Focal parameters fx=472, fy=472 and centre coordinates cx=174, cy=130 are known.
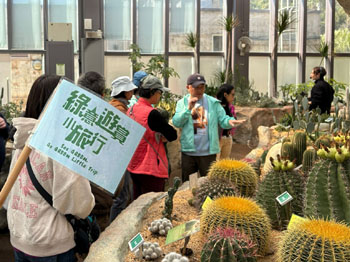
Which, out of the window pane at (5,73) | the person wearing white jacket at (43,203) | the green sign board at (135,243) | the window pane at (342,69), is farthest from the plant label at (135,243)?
the window pane at (342,69)

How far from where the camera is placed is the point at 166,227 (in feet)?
9.45

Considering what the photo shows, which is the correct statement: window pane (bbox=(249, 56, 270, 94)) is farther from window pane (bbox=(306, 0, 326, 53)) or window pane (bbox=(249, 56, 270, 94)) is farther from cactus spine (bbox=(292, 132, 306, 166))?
cactus spine (bbox=(292, 132, 306, 166))

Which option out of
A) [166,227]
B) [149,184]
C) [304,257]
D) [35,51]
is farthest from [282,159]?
[35,51]

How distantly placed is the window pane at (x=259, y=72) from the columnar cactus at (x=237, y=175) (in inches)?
370

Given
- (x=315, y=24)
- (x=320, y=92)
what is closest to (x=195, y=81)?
(x=320, y=92)

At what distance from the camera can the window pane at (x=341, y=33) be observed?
13.4 metres

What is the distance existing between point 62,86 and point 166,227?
4.24ft

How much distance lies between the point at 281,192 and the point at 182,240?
2.13 ft

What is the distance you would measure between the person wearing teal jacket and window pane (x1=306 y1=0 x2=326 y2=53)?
30.3 feet

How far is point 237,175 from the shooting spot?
3.27 meters

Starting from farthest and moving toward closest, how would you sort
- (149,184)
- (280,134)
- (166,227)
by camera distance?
(280,134) → (149,184) → (166,227)

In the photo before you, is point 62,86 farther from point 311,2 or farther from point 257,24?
point 311,2

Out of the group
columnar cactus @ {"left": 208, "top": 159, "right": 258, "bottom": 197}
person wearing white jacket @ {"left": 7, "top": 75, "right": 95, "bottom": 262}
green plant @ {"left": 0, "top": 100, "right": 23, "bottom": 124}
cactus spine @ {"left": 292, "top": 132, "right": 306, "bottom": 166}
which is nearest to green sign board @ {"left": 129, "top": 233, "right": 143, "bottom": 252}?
person wearing white jacket @ {"left": 7, "top": 75, "right": 95, "bottom": 262}

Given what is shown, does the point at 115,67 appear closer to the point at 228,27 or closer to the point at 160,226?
the point at 228,27
